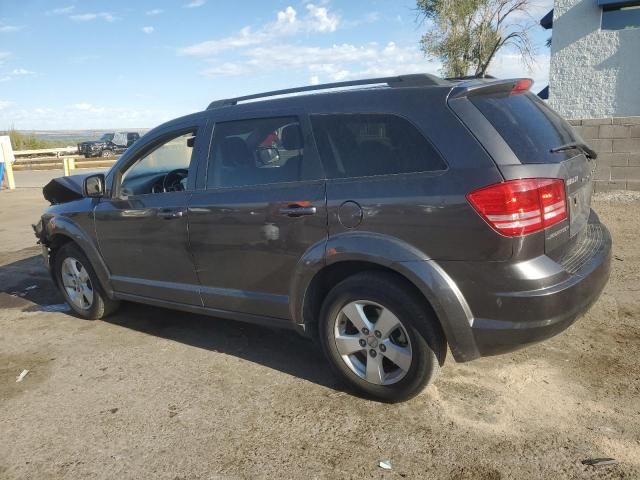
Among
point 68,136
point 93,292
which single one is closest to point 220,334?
point 93,292

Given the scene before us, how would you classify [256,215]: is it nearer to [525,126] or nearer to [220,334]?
[220,334]

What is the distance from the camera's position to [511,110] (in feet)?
9.75

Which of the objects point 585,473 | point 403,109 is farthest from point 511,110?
point 585,473

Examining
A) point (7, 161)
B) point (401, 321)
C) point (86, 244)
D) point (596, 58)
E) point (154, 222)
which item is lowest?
point (401, 321)

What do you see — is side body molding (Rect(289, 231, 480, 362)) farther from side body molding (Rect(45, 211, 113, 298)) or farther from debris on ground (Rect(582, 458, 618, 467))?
side body molding (Rect(45, 211, 113, 298))

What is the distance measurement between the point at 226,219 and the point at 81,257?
2.00 metres

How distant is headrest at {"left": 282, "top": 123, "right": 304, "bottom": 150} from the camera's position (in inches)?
133

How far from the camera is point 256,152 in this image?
11.9 feet

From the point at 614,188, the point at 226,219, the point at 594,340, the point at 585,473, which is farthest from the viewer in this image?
the point at 614,188

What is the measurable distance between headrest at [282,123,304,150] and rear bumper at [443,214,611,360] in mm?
1264

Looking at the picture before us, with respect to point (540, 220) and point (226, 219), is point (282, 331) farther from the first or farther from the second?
point (540, 220)

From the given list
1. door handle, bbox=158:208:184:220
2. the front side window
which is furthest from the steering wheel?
door handle, bbox=158:208:184:220

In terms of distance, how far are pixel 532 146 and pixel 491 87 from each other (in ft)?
1.38

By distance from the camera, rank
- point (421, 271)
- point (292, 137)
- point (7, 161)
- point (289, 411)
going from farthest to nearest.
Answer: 1. point (7, 161)
2. point (292, 137)
3. point (289, 411)
4. point (421, 271)
